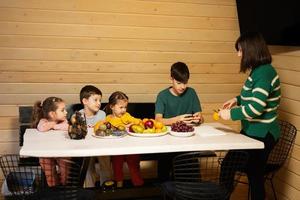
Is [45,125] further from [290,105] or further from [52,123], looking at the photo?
[290,105]

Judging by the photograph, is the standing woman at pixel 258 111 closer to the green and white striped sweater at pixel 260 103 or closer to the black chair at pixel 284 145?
the green and white striped sweater at pixel 260 103

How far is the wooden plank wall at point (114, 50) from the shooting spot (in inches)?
123

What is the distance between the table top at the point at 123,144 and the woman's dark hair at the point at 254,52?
48 cm

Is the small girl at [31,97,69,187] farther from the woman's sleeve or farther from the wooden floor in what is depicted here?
the wooden floor

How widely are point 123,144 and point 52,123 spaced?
2.05ft

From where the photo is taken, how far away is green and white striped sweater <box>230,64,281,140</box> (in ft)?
7.85

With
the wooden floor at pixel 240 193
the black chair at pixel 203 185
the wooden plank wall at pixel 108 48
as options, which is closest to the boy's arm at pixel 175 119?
the black chair at pixel 203 185

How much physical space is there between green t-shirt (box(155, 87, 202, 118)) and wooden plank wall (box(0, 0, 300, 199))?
1.90 feet

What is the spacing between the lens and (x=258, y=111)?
2.40 m

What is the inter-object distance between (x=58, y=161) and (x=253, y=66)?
138 centimetres

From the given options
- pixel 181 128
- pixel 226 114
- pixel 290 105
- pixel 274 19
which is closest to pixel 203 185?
pixel 181 128

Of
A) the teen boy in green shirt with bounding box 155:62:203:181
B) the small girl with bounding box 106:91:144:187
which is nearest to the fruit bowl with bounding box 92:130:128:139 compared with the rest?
the small girl with bounding box 106:91:144:187

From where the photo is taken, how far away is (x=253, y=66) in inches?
98.7

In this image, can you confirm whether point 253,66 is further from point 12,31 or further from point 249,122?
point 12,31
